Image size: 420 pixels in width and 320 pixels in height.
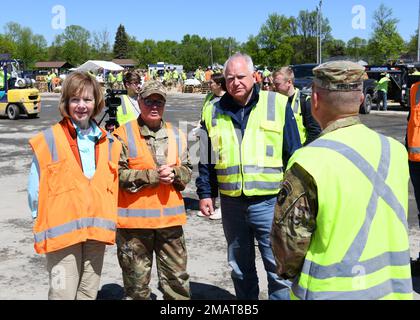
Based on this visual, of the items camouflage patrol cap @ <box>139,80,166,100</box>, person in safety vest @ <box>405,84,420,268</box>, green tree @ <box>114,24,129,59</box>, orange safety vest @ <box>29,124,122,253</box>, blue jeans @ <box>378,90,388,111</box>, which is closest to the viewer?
orange safety vest @ <box>29,124,122,253</box>

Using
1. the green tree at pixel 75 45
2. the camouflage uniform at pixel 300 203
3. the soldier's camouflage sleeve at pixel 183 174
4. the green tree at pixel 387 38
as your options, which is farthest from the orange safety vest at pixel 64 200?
the green tree at pixel 75 45

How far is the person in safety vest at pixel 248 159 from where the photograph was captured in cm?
352

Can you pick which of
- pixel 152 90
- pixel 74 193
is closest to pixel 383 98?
pixel 152 90

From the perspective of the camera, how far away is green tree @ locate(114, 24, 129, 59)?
117 meters

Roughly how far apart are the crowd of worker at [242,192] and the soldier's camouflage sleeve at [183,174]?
1 centimetres

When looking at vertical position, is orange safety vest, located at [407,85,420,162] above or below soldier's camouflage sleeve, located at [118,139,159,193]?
above

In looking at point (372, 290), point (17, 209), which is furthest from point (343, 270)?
point (17, 209)

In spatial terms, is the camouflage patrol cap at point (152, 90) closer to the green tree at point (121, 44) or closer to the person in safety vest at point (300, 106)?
the person in safety vest at point (300, 106)

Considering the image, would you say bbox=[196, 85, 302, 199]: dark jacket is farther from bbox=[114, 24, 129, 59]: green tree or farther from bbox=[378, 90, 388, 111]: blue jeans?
bbox=[114, 24, 129, 59]: green tree

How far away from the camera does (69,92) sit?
3.09 meters

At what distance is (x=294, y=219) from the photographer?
6.35 ft

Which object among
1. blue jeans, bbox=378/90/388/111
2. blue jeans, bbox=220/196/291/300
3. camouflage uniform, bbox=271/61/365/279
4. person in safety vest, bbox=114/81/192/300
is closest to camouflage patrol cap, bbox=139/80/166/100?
person in safety vest, bbox=114/81/192/300

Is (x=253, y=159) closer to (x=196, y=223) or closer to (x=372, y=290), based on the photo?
(x=372, y=290)
